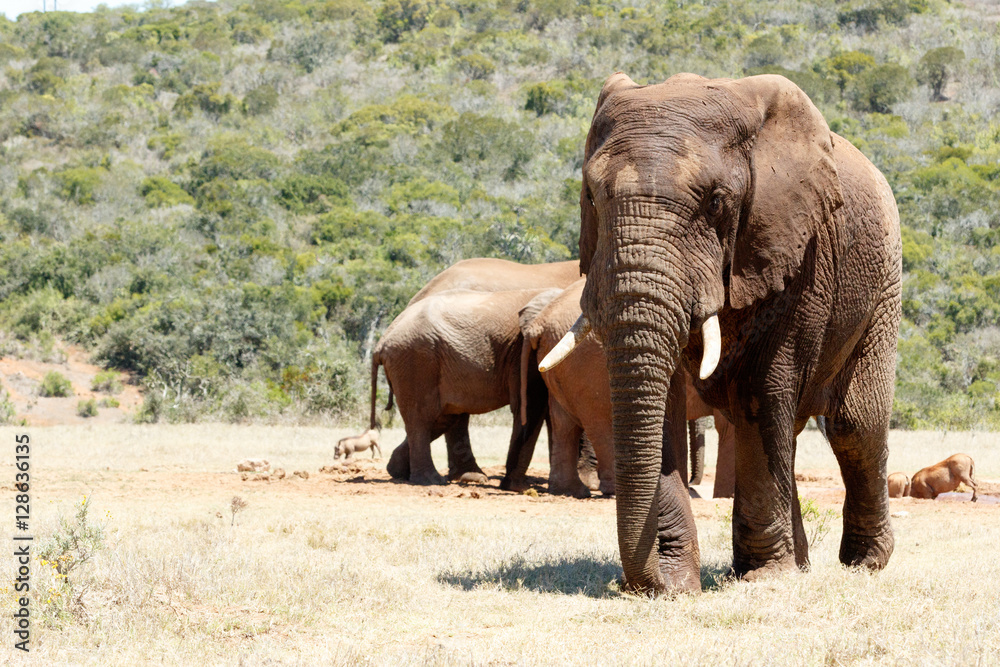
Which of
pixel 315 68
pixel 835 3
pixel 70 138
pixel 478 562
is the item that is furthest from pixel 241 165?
pixel 835 3

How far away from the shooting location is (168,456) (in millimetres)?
13719

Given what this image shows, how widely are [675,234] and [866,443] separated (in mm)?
2172

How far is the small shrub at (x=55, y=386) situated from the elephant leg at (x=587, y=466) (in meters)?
14.1

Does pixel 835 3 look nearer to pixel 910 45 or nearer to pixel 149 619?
pixel 910 45

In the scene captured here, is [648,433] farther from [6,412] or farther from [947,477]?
[6,412]

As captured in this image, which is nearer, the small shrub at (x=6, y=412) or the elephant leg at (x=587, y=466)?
the elephant leg at (x=587, y=466)

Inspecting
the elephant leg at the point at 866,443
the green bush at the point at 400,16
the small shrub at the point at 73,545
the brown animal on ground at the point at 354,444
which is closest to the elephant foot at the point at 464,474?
the brown animal on ground at the point at 354,444

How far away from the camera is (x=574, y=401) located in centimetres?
1025

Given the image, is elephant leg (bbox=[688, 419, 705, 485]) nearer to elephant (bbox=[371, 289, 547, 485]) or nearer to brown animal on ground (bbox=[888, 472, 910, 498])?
elephant (bbox=[371, 289, 547, 485])

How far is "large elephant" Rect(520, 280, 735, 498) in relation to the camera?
9.98m

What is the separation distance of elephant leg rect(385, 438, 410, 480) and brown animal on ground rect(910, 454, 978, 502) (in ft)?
17.1

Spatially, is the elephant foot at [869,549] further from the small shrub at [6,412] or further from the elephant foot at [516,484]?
the small shrub at [6,412]

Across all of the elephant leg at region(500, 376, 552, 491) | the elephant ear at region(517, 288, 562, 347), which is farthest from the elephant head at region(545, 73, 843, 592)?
the elephant leg at region(500, 376, 552, 491)

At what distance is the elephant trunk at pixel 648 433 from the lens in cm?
494
